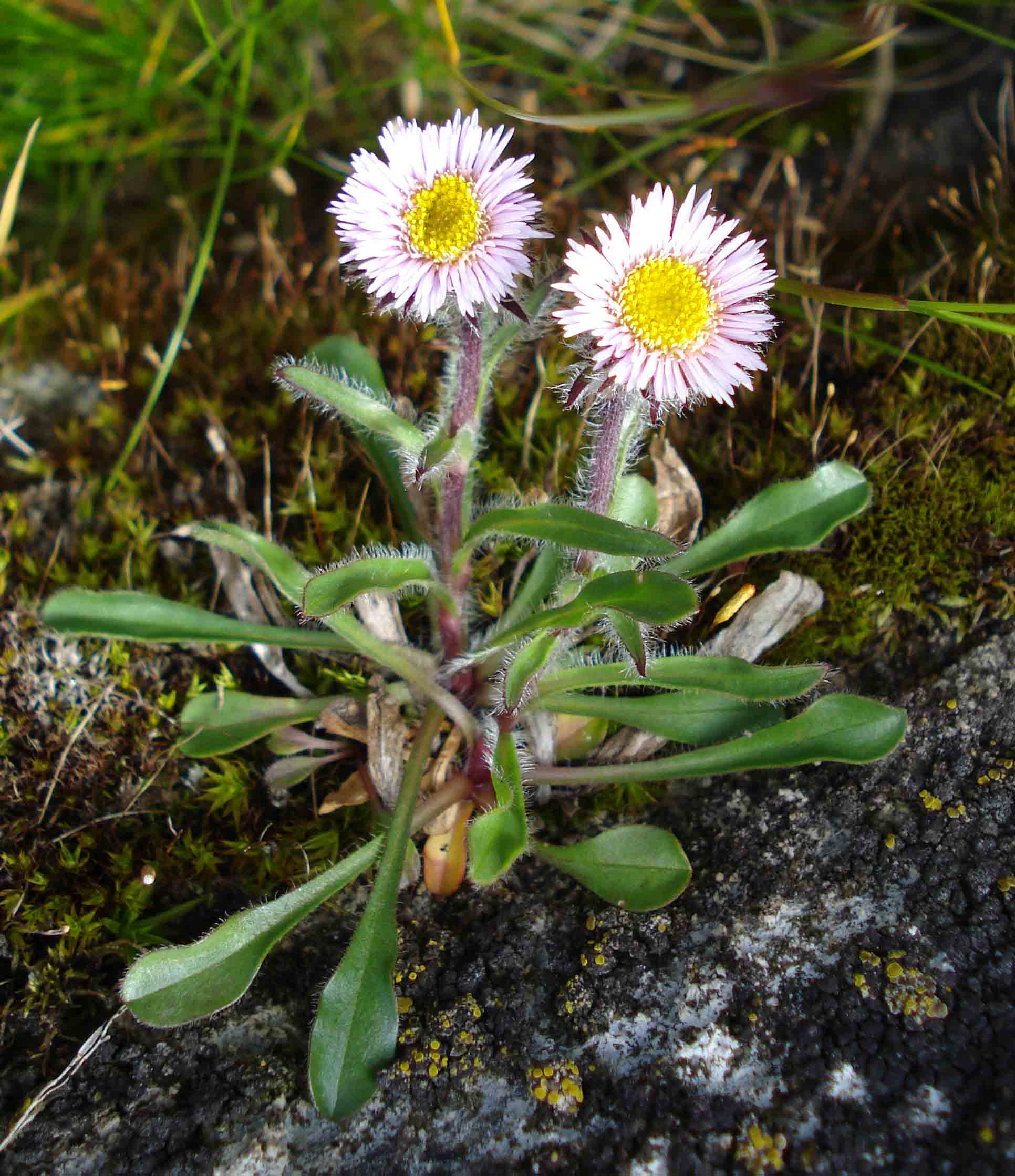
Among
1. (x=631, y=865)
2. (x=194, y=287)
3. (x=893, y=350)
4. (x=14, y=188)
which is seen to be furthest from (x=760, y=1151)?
(x=14, y=188)

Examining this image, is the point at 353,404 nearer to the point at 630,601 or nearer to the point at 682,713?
the point at 630,601

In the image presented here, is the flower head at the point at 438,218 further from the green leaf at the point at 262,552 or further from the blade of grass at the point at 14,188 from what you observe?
the blade of grass at the point at 14,188

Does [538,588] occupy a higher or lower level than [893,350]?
lower

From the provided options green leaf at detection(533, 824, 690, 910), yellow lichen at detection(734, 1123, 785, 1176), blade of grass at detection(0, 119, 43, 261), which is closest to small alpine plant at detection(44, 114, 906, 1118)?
green leaf at detection(533, 824, 690, 910)

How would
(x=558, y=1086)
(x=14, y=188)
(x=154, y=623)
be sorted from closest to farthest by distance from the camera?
1. (x=558, y=1086)
2. (x=154, y=623)
3. (x=14, y=188)

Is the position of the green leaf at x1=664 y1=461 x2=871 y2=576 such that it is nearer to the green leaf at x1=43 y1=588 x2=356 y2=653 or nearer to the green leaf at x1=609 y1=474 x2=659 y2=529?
the green leaf at x1=609 y1=474 x2=659 y2=529

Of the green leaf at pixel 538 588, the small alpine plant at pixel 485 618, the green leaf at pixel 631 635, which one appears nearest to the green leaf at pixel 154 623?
the small alpine plant at pixel 485 618

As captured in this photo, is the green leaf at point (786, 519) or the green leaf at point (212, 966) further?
the green leaf at point (786, 519)
